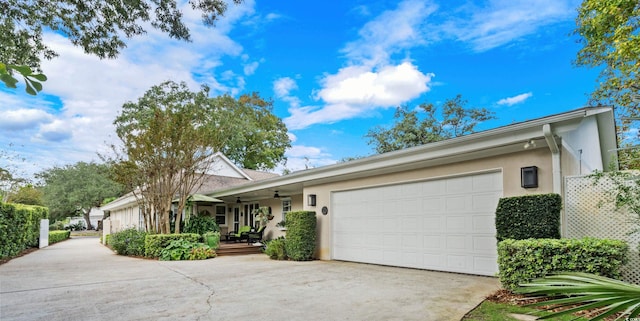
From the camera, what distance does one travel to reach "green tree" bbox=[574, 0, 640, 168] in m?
9.69

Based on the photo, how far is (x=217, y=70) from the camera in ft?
64.4

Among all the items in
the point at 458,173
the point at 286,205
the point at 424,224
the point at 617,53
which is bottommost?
the point at 424,224

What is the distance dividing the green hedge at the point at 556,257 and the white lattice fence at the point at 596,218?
547 millimetres

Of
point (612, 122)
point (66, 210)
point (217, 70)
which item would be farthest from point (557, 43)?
point (66, 210)

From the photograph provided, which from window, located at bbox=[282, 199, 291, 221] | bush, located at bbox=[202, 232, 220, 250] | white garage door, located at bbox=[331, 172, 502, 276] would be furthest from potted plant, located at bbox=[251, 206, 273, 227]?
white garage door, located at bbox=[331, 172, 502, 276]

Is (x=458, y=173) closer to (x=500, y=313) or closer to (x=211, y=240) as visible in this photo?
(x=500, y=313)

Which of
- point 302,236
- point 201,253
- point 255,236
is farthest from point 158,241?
point 302,236

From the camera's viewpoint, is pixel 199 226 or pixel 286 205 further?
pixel 286 205

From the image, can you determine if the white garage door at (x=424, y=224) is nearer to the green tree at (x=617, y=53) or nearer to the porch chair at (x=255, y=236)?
the green tree at (x=617, y=53)

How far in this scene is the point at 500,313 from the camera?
15.0 ft

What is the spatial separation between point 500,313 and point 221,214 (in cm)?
1591

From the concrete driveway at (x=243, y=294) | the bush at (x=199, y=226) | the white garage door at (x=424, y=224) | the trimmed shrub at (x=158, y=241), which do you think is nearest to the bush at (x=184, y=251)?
the trimmed shrub at (x=158, y=241)

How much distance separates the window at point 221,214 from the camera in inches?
731

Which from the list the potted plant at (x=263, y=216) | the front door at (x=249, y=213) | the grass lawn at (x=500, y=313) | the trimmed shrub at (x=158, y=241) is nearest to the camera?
the grass lawn at (x=500, y=313)
